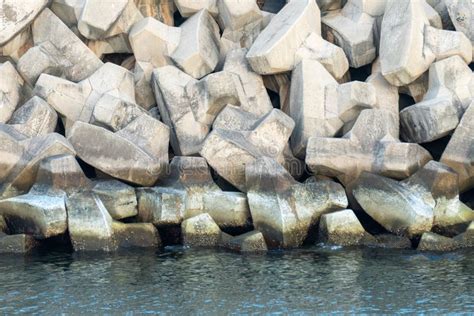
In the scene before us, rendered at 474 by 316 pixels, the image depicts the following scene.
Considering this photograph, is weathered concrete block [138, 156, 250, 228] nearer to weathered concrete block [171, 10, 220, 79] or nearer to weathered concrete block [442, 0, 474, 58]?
weathered concrete block [171, 10, 220, 79]

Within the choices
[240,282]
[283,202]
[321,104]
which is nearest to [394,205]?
[283,202]

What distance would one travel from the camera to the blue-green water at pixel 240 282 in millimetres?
15609

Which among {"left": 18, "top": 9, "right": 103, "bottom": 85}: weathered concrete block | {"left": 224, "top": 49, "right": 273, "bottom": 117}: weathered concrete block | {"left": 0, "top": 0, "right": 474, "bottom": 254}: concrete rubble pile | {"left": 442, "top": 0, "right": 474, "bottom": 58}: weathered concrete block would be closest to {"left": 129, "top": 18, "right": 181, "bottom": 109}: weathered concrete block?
{"left": 0, "top": 0, "right": 474, "bottom": 254}: concrete rubble pile

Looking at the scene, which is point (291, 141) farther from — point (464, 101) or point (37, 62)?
point (37, 62)

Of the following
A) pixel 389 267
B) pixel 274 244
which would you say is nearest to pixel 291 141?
pixel 274 244

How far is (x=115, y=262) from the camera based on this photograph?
18.0m

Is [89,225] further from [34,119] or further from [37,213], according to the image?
[34,119]

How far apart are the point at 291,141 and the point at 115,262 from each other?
4.73 meters

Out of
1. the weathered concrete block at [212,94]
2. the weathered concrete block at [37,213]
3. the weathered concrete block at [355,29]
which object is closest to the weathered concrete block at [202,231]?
the weathered concrete block at [37,213]

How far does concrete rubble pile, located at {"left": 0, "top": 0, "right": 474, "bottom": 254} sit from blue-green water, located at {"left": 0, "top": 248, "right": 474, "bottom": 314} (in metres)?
0.62

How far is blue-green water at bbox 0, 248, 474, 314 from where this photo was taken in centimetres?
1561

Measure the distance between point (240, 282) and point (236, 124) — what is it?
14.8 ft

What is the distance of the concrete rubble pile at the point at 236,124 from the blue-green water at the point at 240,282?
0.62 metres

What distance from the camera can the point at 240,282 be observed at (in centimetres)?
1677
